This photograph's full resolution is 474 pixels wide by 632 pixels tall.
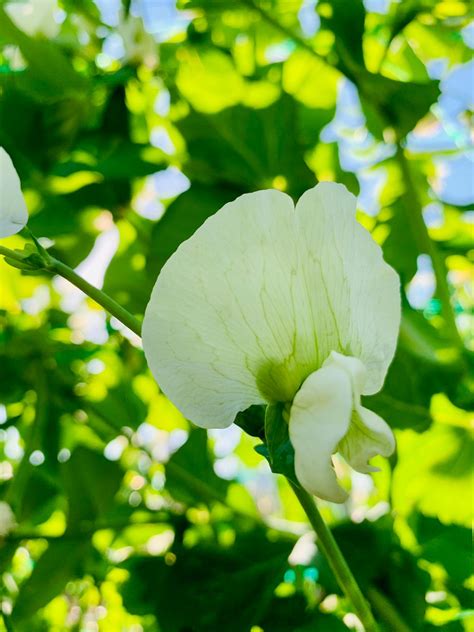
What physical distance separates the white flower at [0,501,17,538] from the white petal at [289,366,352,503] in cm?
22

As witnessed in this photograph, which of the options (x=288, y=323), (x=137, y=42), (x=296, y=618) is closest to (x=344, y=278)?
(x=288, y=323)

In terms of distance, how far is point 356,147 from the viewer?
54cm

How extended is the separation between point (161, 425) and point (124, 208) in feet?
0.44

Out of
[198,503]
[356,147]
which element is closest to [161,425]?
[198,503]

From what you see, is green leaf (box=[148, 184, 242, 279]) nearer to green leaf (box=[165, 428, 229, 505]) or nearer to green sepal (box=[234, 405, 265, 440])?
green leaf (box=[165, 428, 229, 505])

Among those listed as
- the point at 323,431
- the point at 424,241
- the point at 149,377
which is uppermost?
the point at 323,431

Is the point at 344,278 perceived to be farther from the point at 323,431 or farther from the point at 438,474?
the point at 438,474

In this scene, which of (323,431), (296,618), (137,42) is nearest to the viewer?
(323,431)

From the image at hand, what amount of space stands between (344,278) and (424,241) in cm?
23

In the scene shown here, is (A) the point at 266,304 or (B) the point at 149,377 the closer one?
(A) the point at 266,304

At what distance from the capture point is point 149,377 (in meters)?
0.48

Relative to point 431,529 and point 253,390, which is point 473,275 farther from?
point 253,390

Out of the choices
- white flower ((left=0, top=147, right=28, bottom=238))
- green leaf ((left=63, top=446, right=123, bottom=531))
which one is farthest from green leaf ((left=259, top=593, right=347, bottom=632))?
white flower ((left=0, top=147, right=28, bottom=238))

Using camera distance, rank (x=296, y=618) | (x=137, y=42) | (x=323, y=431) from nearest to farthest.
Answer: (x=323, y=431) → (x=296, y=618) → (x=137, y=42)
